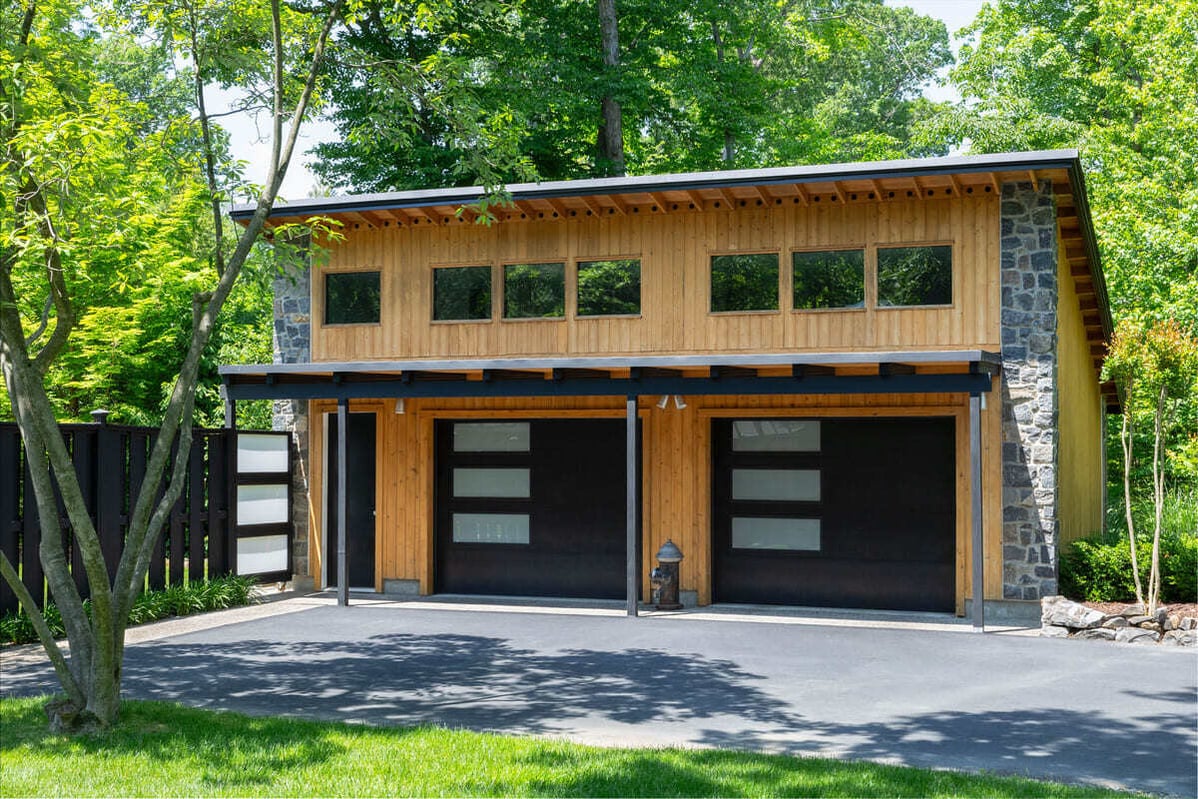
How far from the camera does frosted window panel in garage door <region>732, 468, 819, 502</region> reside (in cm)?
1376

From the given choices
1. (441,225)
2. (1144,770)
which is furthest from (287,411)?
(1144,770)

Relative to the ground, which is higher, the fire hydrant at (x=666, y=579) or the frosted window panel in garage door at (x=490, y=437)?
the frosted window panel in garage door at (x=490, y=437)

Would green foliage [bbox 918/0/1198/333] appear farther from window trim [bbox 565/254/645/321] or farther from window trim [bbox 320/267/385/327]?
window trim [bbox 320/267/385/327]

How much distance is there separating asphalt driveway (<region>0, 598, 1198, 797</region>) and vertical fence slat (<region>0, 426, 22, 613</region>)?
107cm

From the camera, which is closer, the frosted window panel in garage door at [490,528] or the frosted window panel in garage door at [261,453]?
the frosted window panel in garage door at [261,453]

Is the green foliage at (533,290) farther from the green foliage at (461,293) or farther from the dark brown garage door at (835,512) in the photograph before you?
the dark brown garage door at (835,512)

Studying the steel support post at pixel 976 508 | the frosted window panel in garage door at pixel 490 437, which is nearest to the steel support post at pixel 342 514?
the frosted window panel in garage door at pixel 490 437

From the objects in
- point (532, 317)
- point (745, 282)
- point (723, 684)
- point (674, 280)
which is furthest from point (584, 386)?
point (723, 684)

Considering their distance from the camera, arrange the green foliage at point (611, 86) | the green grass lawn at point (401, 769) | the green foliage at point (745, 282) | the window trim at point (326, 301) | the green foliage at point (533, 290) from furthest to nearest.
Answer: the green foliage at point (611, 86)
the window trim at point (326, 301)
the green foliage at point (533, 290)
the green foliage at point (745, 282)
the green grass lawn at point (401, 769)

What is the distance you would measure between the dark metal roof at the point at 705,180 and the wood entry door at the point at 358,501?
108 inches

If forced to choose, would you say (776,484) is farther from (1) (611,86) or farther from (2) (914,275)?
(1) (611,86)

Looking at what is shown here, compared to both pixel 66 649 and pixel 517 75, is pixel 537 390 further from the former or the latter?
pixel 517 75

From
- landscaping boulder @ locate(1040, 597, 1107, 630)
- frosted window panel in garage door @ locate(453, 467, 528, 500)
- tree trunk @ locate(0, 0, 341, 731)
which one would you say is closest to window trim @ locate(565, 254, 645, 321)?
frosted window panel in garage door @ locate(453, 467, 528, 500)

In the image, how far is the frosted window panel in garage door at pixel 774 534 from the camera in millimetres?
13758
